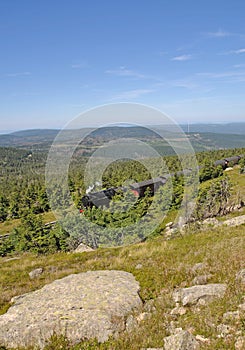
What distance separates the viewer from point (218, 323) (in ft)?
18.5

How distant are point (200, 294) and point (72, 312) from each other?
139 inches

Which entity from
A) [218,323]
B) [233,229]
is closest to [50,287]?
[218,323]

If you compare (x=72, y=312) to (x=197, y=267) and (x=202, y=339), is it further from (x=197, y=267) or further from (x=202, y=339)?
(x=197, y=267)

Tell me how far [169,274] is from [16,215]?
241 ft

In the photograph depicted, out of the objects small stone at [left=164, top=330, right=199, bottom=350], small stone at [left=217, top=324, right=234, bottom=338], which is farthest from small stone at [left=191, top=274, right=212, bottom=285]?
small stone at [left=164, top=330, right=199, bottom=350]

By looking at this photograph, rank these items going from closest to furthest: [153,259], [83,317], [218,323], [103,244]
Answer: [218,323] < [83,317] < [153,259] < [103,244]

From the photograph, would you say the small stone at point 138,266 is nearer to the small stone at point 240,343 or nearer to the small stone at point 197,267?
the small stone at point 197,267

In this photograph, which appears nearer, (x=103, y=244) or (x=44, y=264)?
(x=44, y=264)

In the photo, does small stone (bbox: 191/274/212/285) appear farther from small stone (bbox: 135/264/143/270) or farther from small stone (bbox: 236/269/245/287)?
small stone (bbox: 135/264/143/270)

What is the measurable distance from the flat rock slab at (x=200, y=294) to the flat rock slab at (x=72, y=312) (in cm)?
130

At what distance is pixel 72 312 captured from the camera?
7.14 meters

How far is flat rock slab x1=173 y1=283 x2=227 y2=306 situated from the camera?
693cm

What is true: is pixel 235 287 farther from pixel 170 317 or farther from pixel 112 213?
pixel 112 213

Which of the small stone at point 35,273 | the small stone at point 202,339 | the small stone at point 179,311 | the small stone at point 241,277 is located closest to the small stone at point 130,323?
the small stone at point 179,311
